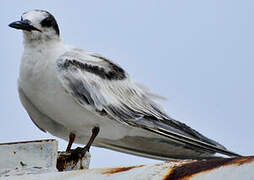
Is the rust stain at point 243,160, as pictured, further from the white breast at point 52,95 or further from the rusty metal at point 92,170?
the white breast at point 52,95

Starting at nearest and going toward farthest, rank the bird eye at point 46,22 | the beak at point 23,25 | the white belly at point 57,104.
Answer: the white belly at point 57,104 < the beak at point 23,25 < the bird eye at point 46,22

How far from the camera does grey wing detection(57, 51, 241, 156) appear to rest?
552cm

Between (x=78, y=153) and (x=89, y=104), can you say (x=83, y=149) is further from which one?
(x=89, y=104)

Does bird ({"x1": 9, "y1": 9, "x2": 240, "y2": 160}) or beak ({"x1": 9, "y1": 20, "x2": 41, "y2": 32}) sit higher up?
beak ({"x1": 9, "y1": 20, "x2": 41, "y2": 32})

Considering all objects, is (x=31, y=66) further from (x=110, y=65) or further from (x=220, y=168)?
(x=220, y=168)

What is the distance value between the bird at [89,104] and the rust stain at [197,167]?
242 cm

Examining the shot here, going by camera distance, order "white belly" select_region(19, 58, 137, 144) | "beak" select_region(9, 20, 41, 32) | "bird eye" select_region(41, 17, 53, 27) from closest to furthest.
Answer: "white belly" select_region(19, 58, 137, 144), "beak" select_region(9, 20, 41, 32), "bird eye" select_region(41, 17, 53, 27)

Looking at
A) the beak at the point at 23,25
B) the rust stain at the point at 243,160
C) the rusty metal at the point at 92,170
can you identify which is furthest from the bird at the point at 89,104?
the rust stain at the point at 243,160

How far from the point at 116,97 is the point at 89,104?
0.52 m

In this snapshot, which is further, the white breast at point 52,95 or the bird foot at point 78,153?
the white breast at point 52,95

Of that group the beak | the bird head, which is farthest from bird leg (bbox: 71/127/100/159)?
the beak

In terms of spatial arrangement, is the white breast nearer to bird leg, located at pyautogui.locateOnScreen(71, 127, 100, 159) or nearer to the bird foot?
bird leg, located at pyautogui.locateOnScreen(71, 127, 100, 159)

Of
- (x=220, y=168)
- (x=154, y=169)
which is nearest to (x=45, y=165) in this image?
(x=154, y=169)

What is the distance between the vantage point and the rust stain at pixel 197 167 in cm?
262
